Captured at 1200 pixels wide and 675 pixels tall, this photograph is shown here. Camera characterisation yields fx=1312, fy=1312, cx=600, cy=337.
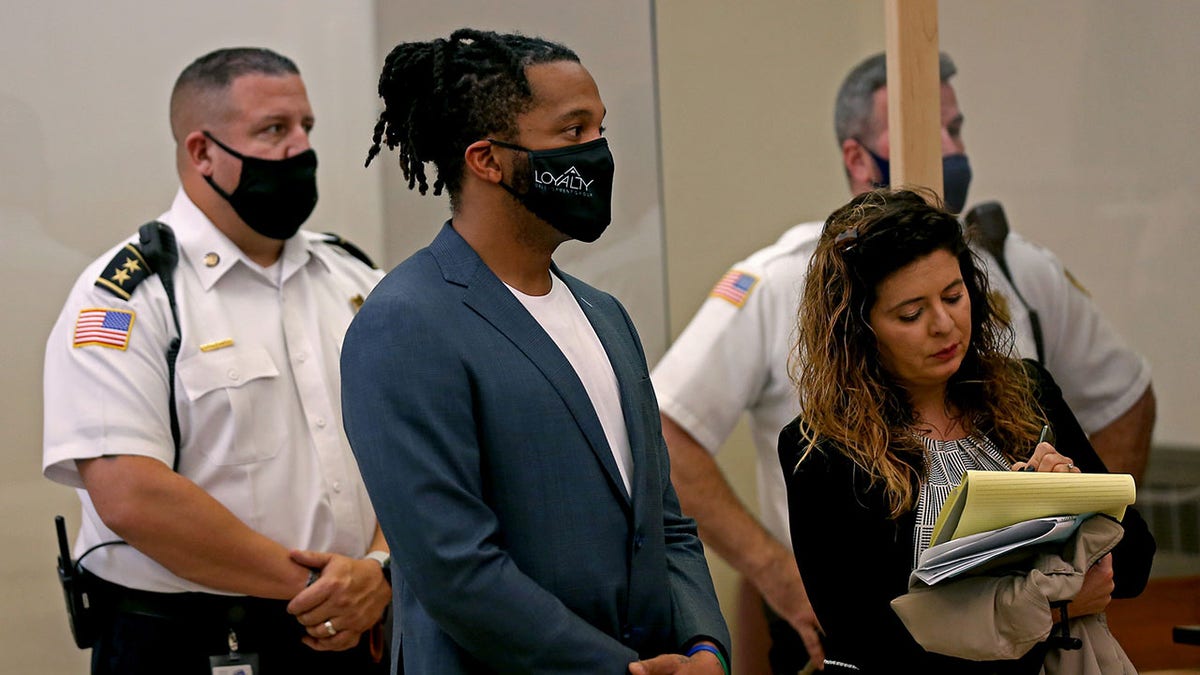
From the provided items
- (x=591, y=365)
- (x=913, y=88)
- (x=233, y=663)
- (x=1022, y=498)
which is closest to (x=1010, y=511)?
(x=1022, y=498)

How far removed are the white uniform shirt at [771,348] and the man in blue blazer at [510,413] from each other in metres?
1.08

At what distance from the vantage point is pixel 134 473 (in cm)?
242

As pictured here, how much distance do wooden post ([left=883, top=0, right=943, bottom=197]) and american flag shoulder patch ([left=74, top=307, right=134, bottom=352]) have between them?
4.96ft

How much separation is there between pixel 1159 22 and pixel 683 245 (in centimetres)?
134

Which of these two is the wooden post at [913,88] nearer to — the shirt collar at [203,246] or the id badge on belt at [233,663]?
the shirt collar at [203,246]

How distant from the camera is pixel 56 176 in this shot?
3.00 m

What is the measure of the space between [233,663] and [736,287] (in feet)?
4.58

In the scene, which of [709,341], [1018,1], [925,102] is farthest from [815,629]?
[1018,1]

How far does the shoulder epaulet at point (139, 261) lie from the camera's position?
2.53 m

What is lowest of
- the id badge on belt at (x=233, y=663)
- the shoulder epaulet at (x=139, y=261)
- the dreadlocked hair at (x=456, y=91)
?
the id badge on belt at (x=233, y=663)

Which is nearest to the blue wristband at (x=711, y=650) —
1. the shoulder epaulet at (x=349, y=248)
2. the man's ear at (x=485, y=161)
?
the man's ear at (x=485, y=161)

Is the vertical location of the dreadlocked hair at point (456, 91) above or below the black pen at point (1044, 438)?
above

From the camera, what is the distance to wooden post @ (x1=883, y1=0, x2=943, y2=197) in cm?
254

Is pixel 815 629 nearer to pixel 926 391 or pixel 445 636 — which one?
pixel 926 391
